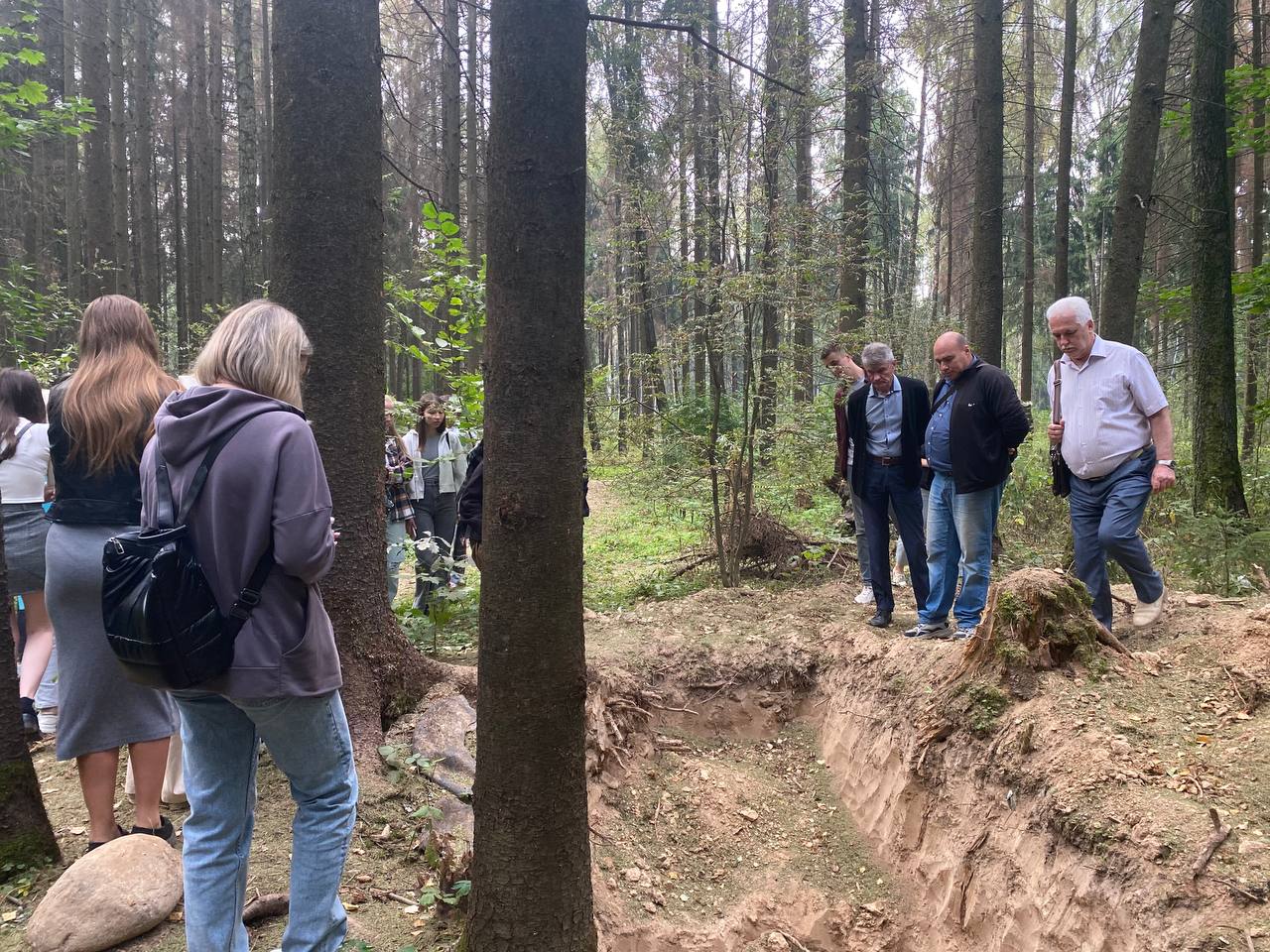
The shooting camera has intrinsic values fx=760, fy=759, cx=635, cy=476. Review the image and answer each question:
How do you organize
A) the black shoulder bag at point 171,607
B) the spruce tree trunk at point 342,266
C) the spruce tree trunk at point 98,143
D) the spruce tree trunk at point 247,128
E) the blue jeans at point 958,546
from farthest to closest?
the spruce tree trunk at point 247,128 < the spruce tree trunk at point 98,143 < the blue jeans at point 958,546 < the spruce tree trunk at point 342,266 < the black shoulder bag at point 171,607

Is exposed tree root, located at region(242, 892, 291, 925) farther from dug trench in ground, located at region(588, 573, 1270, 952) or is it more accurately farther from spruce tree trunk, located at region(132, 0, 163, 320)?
spruce tree trunk, located at region(132, 0, 163, 320)

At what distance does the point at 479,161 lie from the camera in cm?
1681

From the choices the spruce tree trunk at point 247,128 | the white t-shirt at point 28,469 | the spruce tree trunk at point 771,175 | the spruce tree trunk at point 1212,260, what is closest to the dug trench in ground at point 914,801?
the spruce tree trunk at point 771,175

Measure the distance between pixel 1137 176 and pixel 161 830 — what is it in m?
10.7

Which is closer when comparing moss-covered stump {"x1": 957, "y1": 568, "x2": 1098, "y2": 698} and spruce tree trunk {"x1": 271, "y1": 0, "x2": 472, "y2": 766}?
spruce tree trunk {"x1": 271, "y1": 0, "x2": 472, "y2": 766}

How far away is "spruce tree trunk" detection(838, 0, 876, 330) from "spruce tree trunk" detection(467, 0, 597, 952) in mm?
7323

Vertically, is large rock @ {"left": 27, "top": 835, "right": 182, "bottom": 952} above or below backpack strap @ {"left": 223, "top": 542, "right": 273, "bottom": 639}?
below

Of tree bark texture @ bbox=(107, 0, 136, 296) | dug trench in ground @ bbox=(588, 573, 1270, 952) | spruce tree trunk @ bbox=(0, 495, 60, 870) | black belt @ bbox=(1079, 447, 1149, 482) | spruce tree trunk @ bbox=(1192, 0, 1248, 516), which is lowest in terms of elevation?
dug trench in ground @ bbox=(588, 573, 1270, 952)

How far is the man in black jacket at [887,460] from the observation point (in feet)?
19.6

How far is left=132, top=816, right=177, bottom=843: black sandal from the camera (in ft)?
10.1

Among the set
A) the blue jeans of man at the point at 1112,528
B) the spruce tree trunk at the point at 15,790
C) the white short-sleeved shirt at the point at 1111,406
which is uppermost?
the white short-sleeved shirt at the point at 1111,406

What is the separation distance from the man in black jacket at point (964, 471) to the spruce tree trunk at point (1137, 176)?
14.6ft

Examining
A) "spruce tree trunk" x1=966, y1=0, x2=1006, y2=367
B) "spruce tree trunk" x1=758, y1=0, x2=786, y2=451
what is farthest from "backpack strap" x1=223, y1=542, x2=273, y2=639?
"spruce tree trunk" x1=966, y1=0, x2=1006, y2=367

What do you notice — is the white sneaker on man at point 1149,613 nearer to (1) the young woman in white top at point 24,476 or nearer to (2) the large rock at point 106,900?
(2) the large rock at point 106,900
